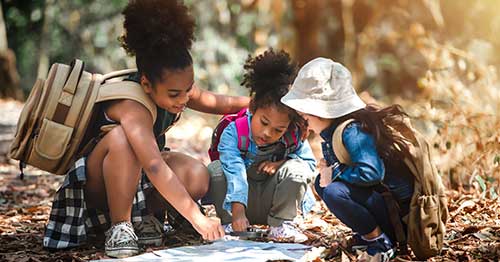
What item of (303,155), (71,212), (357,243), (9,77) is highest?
(9,77)

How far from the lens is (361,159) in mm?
2898

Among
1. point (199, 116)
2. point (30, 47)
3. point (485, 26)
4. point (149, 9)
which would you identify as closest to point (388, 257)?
point (149, 9)

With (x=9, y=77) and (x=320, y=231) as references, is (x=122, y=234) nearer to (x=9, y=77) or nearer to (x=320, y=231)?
(x=320, y=231)

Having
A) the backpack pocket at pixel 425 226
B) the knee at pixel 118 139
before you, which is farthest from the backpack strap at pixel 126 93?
the backpack pocket at pixel 425 226

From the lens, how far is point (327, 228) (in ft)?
12.3

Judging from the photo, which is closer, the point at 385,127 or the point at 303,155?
the point at 385,127

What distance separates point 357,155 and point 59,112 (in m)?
1.32

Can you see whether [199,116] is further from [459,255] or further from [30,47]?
[459,255]

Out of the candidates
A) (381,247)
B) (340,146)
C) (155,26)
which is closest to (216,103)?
(155,26)

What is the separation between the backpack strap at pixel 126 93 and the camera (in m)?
3.34

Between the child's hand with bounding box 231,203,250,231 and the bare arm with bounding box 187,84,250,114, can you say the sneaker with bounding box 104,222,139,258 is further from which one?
the bare arm with bounding box 187,84,250,114

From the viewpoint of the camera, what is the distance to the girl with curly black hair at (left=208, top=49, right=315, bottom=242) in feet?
11.4

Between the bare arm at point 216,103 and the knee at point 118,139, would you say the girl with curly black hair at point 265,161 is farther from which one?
the knee at point 118,139

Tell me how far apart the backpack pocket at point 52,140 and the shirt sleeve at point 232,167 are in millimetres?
704
